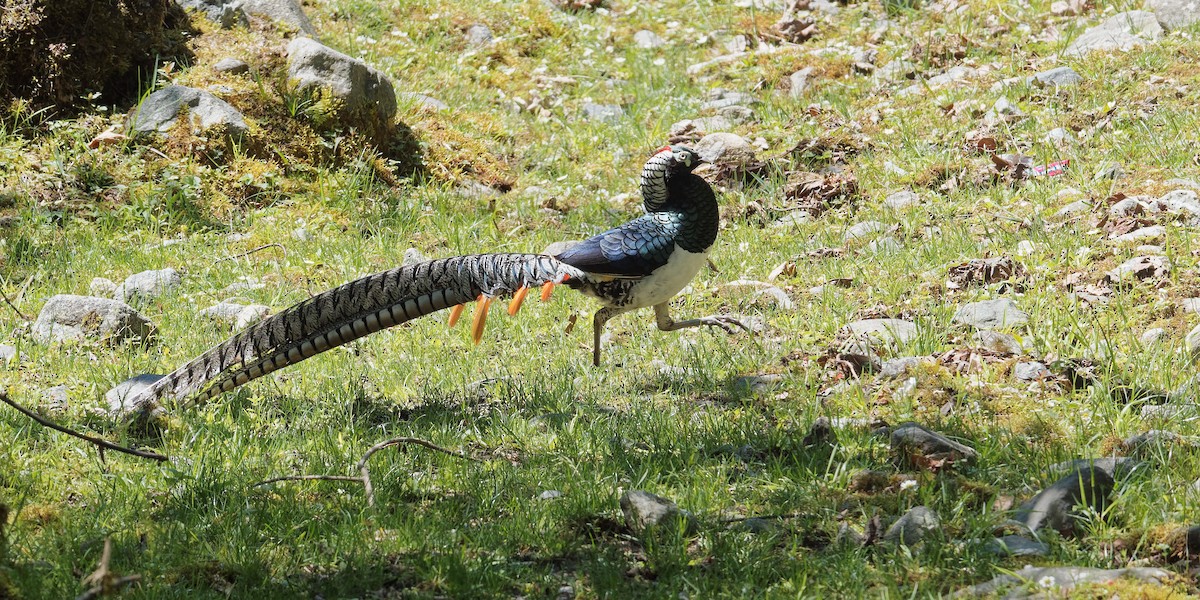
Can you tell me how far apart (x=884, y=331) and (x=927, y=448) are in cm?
188

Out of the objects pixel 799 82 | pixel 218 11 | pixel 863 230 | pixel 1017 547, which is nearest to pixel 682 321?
pixel 863 230

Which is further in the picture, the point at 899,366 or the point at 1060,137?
the point at 1060,137

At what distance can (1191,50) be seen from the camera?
1099 centimetres

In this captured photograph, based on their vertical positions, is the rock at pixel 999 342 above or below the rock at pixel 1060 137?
below

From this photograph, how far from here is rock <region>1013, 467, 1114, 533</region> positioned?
4684mm

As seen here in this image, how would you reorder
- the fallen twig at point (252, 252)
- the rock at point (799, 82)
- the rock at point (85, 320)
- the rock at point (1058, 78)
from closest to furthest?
1. the rock at point (85, 320)
2. the fallen twig at point (252, 252)
3. the rock at point (1058, 78)
4. the rock at point (799, 82)

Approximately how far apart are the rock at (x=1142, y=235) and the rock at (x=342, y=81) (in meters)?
6.31

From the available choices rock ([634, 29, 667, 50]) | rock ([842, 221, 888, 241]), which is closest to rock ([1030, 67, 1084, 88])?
rock ([842, 221, 888, 241])

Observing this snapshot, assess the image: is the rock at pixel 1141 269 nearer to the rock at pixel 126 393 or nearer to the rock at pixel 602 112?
the rock at pixel 126 393

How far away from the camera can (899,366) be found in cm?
660

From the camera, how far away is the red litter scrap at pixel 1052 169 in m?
9.20

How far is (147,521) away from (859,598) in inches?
115

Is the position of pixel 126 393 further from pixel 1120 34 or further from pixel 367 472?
pixel 1120 34

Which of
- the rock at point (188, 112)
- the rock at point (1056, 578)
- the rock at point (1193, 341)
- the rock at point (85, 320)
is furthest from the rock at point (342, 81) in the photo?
the rock at point (1056, 578)
